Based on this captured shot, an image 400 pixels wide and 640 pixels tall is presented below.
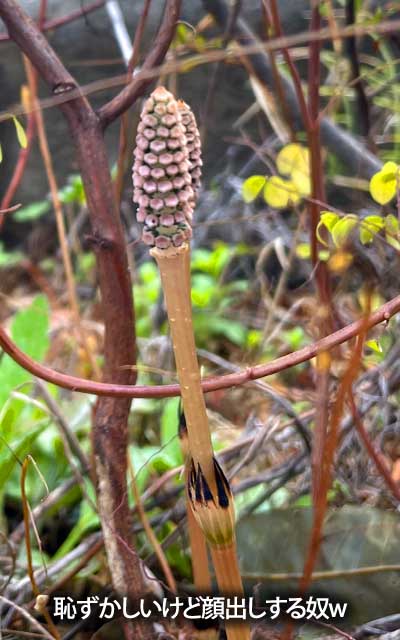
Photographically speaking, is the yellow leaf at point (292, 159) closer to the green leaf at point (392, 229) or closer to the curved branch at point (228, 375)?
the green leaf at point (392, 229)

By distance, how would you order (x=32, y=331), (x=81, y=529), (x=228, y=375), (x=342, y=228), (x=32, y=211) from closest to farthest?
1. (x=228, y=375)
2. (x=342, y=228)
3. (x=81, y=529)
4. (x=32, y=331)
5. (x=32, y=211)

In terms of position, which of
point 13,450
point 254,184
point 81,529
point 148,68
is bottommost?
point 81,529

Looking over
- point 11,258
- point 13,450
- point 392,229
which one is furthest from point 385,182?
point 11,258

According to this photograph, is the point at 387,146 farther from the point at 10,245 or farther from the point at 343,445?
the point at 10,245

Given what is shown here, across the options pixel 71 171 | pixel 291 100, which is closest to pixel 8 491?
pixel 291 100

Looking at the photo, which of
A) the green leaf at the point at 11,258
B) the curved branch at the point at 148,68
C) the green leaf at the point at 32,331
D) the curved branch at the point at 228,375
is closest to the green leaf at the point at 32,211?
the green leaf at the point at 11,258

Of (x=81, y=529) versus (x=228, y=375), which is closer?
(x=228, y=375)

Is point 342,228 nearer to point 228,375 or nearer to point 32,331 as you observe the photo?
point 228,375
